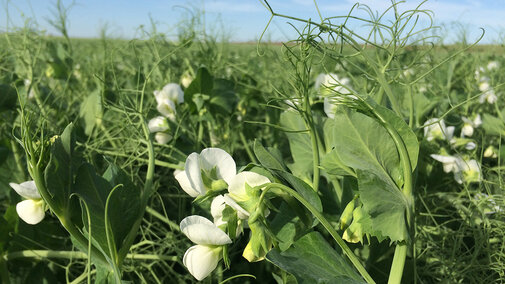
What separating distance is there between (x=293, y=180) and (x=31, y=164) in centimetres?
30

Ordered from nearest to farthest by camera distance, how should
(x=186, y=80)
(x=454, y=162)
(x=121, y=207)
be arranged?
(x=121, y=207)
(x=454, y=162)
(x=186, y=80)

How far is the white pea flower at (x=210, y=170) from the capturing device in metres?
0.52

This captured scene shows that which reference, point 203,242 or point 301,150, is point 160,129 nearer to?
point 301,150

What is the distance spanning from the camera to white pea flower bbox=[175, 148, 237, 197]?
20.5 inches

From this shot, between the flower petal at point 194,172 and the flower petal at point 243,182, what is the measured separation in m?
0.04

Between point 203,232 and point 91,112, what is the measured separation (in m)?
0.82

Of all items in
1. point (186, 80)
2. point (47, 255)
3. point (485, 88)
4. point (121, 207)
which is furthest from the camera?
point (485, 88)

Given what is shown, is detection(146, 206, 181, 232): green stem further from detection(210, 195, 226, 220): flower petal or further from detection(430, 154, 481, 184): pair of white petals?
detection(430, 154, 481, 184): pair of white petals

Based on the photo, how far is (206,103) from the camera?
1.12 m

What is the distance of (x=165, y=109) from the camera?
3.47 feet

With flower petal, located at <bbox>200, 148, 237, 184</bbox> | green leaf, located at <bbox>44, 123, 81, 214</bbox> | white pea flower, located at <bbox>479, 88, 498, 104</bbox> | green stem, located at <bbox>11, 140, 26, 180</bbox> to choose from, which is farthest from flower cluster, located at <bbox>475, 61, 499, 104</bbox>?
green stem, located at <bbox>11, 140, 26, 180</bbox>

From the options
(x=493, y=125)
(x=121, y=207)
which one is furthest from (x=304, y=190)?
(x=493, y=125)

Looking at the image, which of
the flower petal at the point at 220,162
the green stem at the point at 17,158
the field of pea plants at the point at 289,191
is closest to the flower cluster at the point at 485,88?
the field of pea plants at the point at 289,191

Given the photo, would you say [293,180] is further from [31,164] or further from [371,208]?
[31,164]
